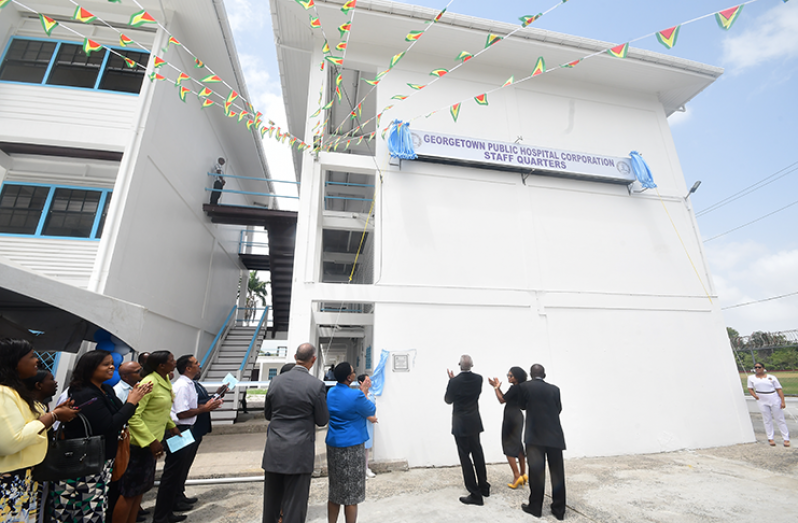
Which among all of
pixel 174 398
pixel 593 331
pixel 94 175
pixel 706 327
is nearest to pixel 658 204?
pixel 706 327

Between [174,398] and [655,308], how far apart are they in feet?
28.6

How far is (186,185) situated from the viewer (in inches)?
394

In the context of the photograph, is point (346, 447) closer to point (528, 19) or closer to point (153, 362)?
point (153, 362)

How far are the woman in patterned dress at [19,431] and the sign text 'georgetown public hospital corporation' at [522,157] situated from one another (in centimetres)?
676

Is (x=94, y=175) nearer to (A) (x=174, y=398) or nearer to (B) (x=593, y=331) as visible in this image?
(A) (x=174, y=398)

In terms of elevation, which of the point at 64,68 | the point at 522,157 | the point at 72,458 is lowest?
the point at 72,458

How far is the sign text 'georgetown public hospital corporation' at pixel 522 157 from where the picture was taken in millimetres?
7984

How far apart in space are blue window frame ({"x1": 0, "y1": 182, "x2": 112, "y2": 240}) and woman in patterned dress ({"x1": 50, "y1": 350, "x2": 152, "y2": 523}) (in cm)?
590

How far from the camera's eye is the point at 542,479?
3969 millimetres

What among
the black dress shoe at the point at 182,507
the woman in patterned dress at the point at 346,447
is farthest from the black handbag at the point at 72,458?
the black dress shoe at the point at 182,507

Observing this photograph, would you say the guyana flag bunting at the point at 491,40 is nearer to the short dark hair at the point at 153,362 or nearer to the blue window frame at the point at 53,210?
the short dark hair at the point at 153,362

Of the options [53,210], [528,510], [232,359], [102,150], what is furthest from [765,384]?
[53,210]

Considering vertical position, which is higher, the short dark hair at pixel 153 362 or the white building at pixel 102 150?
the white building at pixel 102 150

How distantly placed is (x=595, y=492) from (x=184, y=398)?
16.3 feet
